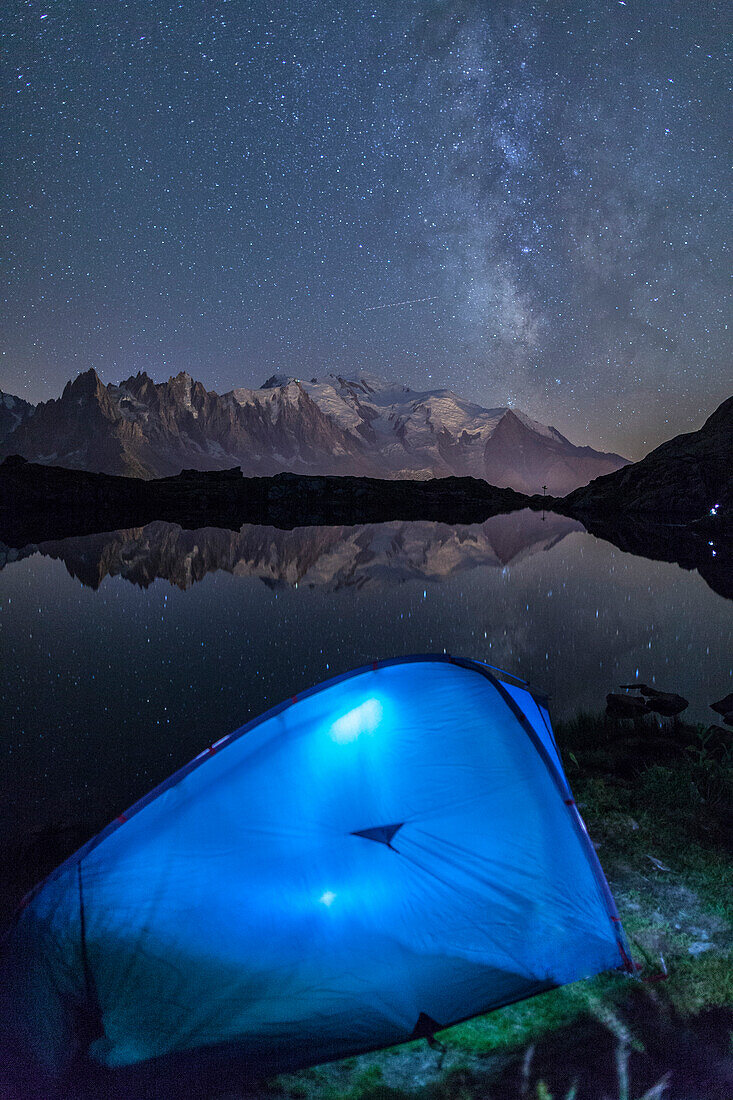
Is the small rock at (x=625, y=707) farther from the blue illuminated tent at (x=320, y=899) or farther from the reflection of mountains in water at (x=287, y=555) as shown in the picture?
the reflection of mountains in water at (x=287, y=555)

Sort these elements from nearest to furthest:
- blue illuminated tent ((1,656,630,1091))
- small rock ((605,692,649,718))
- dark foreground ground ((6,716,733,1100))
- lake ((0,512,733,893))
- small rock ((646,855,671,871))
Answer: dark foreground ground ((6,716,733,1100)) < blue illuminated tent ((1,656,630,1091)) < small rock ((646,855,671,871)) < lake ((0,512,733,893)) < small rock ((605,692,649,718))

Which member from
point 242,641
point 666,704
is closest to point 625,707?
point 666,704

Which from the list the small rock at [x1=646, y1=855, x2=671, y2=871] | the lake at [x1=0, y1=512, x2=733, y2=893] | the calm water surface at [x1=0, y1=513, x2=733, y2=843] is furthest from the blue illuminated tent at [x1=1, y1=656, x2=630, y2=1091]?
the calm water surface at [x1=0, y1=513, x2=733, y2=843]

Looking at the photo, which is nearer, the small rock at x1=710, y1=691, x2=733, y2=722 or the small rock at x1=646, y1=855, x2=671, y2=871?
the small rock at x1=646, y1=855, x2=671, y2=871

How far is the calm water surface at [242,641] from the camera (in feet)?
28.8

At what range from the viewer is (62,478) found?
10500 cm

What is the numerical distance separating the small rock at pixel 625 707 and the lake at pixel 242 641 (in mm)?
516

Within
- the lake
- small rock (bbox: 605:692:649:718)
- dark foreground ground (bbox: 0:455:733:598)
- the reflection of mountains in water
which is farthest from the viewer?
dark foreground ground (bbox: 0:455:733:598)

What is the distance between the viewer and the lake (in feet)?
28.7

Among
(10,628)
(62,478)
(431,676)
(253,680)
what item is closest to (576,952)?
(431,676)

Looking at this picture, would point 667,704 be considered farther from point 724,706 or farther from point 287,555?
point 287,555

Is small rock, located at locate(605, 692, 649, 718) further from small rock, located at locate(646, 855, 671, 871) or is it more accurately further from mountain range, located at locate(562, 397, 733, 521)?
mountain range, located at locate(562, 397, 733, 521)

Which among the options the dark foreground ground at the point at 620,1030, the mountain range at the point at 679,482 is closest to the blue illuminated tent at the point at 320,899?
the dark foreground ground at the point at 620,1030

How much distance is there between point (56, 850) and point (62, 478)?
11404cm
